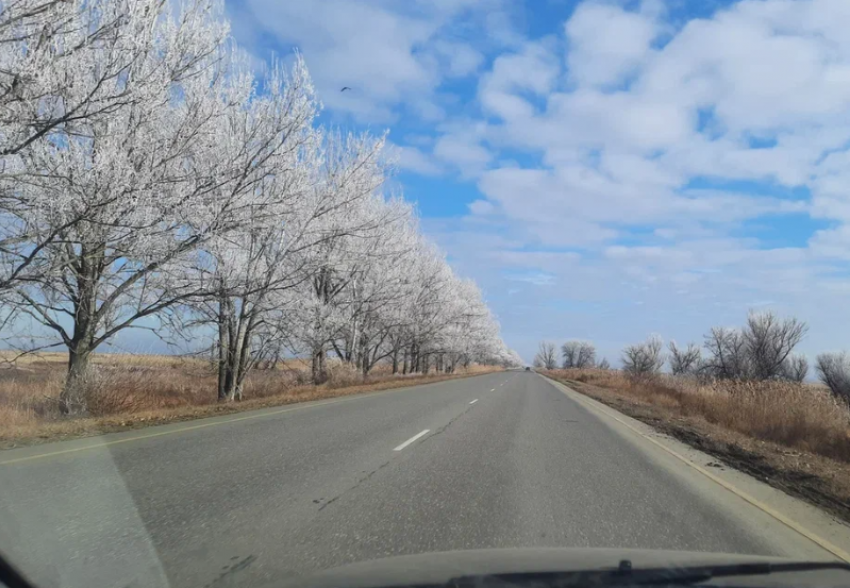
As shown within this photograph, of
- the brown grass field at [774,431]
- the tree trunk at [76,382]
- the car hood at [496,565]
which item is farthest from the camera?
the tree trunk at [76,382]

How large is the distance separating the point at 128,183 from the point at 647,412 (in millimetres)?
16894

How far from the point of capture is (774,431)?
1457cm

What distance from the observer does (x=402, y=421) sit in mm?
13914

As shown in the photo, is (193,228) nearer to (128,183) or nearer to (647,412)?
(128,183)

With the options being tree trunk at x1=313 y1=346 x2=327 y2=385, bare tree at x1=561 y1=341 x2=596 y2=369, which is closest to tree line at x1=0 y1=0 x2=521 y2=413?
tree trunk at x1=313 y1=346 x2=327 y2=385

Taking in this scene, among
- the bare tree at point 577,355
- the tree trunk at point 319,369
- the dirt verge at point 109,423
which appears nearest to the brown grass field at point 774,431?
the dirt verge at point 109,423

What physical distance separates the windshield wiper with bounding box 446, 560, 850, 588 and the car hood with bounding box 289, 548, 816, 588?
8 cm

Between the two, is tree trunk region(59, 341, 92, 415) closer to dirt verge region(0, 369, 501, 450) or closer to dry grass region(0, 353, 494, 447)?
dry grass region(0, 353, 494, 447)

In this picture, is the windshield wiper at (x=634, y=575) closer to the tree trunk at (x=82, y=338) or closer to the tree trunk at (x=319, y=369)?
the tree trunk at (x=82, y=338)

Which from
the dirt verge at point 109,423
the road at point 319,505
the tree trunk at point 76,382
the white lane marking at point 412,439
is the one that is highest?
the tree trunk at point 76,382

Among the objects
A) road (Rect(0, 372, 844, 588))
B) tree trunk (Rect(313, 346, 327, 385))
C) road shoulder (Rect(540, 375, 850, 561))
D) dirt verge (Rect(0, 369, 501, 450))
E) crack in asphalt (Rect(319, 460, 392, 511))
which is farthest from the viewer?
tree trunk (Rect(313, 346, 327, 385))

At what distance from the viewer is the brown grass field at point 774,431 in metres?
8.72

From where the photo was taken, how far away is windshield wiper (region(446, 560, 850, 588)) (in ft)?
10.1

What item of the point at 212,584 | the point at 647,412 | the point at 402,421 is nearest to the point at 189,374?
the point at 402,421
